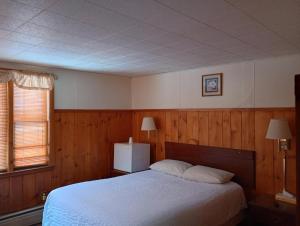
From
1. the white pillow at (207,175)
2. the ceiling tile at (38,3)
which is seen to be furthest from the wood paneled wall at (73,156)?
the ceiling tile at (38,3)

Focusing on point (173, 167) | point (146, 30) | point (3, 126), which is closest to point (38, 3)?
point (146, 30)

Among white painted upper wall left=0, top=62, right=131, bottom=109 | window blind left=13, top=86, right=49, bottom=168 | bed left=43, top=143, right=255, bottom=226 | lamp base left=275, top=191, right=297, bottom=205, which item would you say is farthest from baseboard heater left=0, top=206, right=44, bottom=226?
lamp base left=275, top=191, right=297, bottom=205

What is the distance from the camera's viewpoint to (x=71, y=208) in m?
2.43

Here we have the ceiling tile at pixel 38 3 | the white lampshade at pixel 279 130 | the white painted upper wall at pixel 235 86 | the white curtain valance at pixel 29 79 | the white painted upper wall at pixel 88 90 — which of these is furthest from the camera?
the white painted upper wall at pixel 88 90

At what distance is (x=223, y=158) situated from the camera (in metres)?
3.51

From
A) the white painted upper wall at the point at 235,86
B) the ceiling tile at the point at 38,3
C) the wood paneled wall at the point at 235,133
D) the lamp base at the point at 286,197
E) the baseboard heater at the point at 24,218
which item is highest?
the ceiling tile at the point at 38,3

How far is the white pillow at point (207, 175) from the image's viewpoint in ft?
10.3

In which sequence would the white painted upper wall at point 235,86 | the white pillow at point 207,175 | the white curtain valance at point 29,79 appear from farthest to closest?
1. the white curtain valance at point 29,79
2. the white pillow at point 207,175
3. the white painted upper wall at point 235,86

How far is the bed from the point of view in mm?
2232

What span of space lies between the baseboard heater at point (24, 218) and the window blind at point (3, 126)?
64cm

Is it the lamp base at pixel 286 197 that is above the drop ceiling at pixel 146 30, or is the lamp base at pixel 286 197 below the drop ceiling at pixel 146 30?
below

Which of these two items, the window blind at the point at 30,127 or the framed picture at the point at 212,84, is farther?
the framed picture at the point at 212,84

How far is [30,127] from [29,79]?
69 centimetres

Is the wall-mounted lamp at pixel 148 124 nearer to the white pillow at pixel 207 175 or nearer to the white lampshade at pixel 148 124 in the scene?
the white lampshade at pixel 148 124
